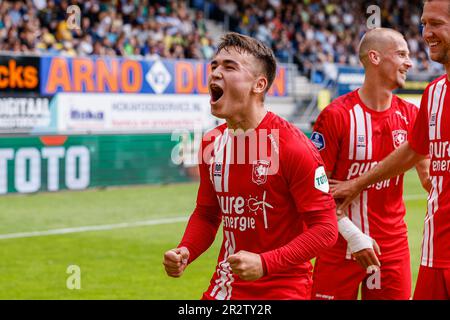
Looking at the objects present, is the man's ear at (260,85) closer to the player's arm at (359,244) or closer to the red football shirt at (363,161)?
the player's arm at (359,244)

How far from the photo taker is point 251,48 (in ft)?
14.8

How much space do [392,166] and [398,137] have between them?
0.79 m

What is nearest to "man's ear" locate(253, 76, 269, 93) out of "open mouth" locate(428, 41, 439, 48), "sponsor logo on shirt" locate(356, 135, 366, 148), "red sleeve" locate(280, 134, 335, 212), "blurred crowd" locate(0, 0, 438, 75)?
"red sleeve" locate(280, 134, 335, 212)

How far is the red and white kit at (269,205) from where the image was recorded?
4332 millimetres

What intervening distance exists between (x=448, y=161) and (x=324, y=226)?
Answer: 88cm

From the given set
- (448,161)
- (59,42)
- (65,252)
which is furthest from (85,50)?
(448,161)

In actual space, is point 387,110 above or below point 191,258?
above

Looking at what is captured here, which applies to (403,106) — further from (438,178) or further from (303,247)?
(303,247)

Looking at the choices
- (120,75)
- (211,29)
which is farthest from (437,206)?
(211,29)

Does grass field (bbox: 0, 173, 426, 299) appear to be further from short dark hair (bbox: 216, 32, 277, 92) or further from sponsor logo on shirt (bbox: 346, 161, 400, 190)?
short dark hair (bbox: 216, 32, 277, 92)
